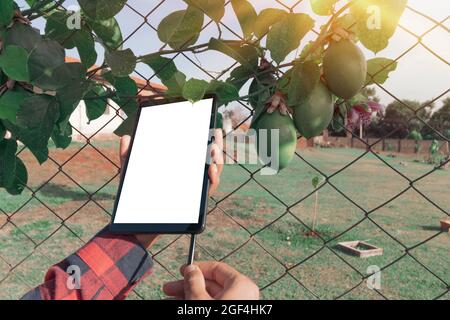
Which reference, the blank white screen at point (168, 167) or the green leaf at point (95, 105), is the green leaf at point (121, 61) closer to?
the blank white screen at point (168, 167)

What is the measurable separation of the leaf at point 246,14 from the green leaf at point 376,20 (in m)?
0.17

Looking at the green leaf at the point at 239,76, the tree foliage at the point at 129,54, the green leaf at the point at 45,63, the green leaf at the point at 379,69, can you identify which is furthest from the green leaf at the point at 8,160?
the green leaf at the point at 379,69

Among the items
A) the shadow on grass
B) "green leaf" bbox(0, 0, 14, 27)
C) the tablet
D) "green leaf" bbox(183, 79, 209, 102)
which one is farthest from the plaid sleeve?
the shadow on grass

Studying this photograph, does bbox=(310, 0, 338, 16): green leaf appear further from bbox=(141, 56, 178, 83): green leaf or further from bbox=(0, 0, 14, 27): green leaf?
bbox=(0, 0, 14, 27): green leaf

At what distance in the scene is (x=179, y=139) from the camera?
75 centimetres

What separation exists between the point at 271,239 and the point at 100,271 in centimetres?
327

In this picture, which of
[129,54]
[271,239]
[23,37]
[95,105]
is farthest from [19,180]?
[271,239]

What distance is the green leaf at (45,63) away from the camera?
864 mm

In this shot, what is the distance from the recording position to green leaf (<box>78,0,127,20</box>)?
821 millimetres

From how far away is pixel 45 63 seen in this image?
2.87ft

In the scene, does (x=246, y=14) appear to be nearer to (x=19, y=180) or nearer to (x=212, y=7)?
(x=212, y=7)

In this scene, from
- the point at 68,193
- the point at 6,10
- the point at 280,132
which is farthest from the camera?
the point at 68,193

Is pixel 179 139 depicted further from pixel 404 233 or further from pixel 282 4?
pixel 404 233
